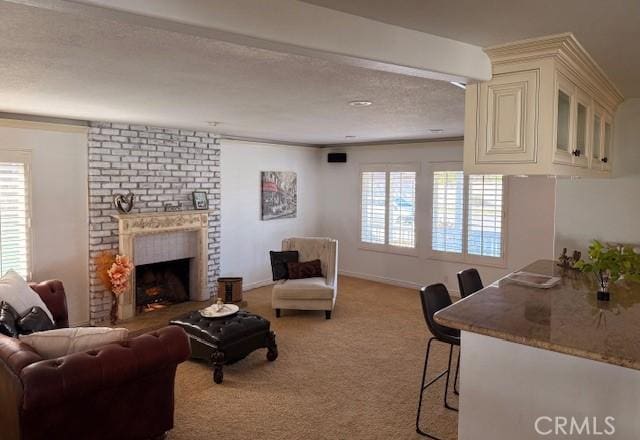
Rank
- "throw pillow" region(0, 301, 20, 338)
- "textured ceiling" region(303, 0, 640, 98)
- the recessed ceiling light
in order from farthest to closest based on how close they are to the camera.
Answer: the recessed ceiling light
"throw pillow" region(0, 301, 20, 338)
"textured ceiling" region(303, 0, 640, 98)

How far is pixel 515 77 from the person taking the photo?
2.27 meters

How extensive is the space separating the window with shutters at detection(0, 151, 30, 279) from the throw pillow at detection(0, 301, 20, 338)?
162 centimetres

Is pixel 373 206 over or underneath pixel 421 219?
over

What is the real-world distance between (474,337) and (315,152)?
6388 millimetres

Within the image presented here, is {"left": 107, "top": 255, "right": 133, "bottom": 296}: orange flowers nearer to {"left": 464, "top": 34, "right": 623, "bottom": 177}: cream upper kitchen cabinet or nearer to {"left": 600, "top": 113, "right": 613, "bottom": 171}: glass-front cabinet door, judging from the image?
{"left": 464, "top": 34, "right": 623, "bottom": 177}: cream upper kitchen cabinet

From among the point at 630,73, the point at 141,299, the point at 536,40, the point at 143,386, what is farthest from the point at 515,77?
the point at 141,299

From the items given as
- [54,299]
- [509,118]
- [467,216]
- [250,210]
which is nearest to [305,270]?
[250,210]

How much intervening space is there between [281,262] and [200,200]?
4.93 ft

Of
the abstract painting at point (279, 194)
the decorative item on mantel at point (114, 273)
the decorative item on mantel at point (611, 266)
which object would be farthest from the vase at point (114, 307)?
the decorative item on mantel at point (611, 266)

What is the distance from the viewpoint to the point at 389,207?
25.1ft

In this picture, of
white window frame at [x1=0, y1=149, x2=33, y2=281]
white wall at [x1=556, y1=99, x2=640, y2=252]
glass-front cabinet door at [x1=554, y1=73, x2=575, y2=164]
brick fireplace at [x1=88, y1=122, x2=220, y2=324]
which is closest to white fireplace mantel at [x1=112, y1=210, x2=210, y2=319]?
brick fireplace at [x1=88, y1=122, x2=220, y2=324]

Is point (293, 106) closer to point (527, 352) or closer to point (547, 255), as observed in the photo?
point (527, 352)

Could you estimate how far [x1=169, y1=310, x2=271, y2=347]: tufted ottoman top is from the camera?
401 centimetres

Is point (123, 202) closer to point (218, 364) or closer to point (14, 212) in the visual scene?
point (14, 212)
